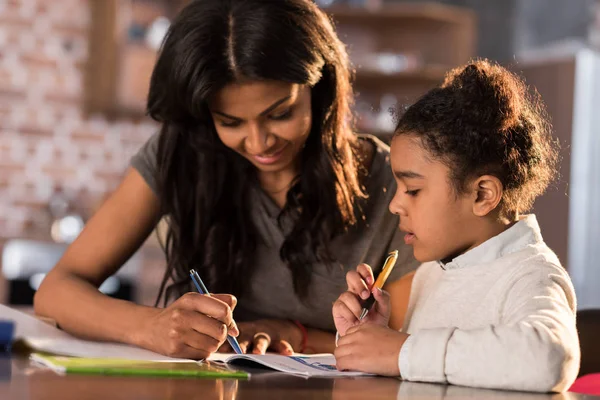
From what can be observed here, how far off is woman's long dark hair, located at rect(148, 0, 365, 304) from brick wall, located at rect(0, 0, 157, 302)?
3327mm

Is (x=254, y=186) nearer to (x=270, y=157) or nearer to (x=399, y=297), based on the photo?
(x=270, y=157)

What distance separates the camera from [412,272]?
6.11 ft

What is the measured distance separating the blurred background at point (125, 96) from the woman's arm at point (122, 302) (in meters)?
2.80

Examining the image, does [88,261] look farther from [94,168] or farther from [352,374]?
[94,168]

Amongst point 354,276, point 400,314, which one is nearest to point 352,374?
point 354,276

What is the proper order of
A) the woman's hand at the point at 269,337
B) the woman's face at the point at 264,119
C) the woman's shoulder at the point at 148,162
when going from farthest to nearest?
1. the woman's shoulder at the point at 148,162
2. the woman's face at the point at 264,119
3. the woman's hand at the point at 269,337

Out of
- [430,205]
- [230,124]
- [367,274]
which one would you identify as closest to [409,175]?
[430,205]

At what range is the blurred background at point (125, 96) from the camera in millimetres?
4840

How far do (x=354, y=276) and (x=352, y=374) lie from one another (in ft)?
0.71

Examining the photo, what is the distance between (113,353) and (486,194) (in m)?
0.63

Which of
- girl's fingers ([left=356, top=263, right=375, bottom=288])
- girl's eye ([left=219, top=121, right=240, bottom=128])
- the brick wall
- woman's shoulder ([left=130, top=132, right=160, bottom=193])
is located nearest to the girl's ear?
girl's fingers ([left=356, top=263, right=375, bottom=288])

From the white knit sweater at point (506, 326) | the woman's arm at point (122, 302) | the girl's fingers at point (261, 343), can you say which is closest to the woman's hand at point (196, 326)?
the woman's arm at point (122, 302)

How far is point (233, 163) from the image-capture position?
6.53ft

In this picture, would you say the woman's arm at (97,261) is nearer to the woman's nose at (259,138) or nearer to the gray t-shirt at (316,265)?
the gray t-shirt at (316,265)
